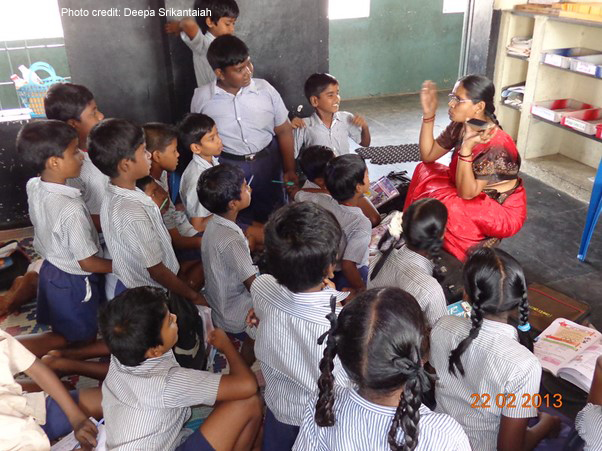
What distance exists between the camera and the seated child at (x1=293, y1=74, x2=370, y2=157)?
3244 millimetres

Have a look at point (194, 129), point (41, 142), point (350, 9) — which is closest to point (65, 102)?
point (41, 142)

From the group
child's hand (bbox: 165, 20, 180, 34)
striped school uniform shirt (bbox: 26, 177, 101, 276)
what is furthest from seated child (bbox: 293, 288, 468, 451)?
child's hand (bbox: 165, 20, 180, 34)

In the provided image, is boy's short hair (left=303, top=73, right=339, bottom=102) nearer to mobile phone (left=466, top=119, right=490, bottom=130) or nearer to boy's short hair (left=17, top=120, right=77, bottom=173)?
mobile phone (left=466, top=119, right=490, bottom=130)

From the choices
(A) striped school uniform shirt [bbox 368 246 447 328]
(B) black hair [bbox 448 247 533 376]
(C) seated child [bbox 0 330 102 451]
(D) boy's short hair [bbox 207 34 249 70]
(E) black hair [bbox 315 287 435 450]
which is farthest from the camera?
(D) boy's short hair [bbox 207 34 249 70]

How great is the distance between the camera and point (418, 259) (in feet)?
6.72

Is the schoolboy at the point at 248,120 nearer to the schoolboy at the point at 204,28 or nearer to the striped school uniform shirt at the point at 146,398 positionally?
the schoolboy at the point at 204,28

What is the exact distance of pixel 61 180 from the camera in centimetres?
242

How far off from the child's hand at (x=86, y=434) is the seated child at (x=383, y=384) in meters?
1.05

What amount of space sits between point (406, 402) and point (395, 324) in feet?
0.51

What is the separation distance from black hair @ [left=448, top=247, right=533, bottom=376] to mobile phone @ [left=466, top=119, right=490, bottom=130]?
1.10m

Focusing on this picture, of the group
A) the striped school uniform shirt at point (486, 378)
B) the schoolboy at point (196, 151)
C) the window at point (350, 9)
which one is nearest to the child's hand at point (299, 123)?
the schoolboy at point (196, 151)

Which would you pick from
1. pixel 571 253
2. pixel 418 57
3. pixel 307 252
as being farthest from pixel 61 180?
pixel 418 57

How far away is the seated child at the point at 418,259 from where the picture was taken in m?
1.96

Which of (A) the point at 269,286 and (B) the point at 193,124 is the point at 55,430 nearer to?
(A) the point at 269,286
